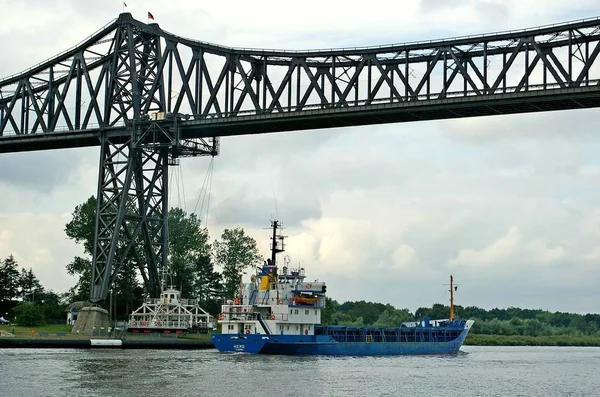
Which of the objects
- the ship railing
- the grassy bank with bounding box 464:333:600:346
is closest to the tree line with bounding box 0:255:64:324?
the ship railing

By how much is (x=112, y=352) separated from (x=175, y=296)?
19794mm

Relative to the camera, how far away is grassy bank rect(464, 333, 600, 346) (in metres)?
172

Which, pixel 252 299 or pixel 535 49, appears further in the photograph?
pixel 252 299

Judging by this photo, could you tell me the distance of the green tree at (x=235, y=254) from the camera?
135 m

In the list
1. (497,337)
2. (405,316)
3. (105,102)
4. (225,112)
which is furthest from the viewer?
(405,316)

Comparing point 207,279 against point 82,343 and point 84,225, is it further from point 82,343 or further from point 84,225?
point 82,343

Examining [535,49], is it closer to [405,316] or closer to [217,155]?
[217,155]

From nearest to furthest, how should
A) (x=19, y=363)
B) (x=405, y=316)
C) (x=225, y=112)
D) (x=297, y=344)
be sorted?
(x=19, y=363) → (x=297, y=344) → (x=225, y=112) → (x=405, y=316)

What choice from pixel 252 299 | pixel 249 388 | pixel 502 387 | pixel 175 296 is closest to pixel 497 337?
pixel 175 296

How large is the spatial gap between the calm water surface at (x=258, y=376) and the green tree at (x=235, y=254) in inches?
1724

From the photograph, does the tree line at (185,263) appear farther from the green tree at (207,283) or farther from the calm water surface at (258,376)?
the calm water surface at (258,376)

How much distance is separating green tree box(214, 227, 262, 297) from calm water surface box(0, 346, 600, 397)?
43791mm

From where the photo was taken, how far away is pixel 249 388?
58844 mm

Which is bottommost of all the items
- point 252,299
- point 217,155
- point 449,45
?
point 252,299
